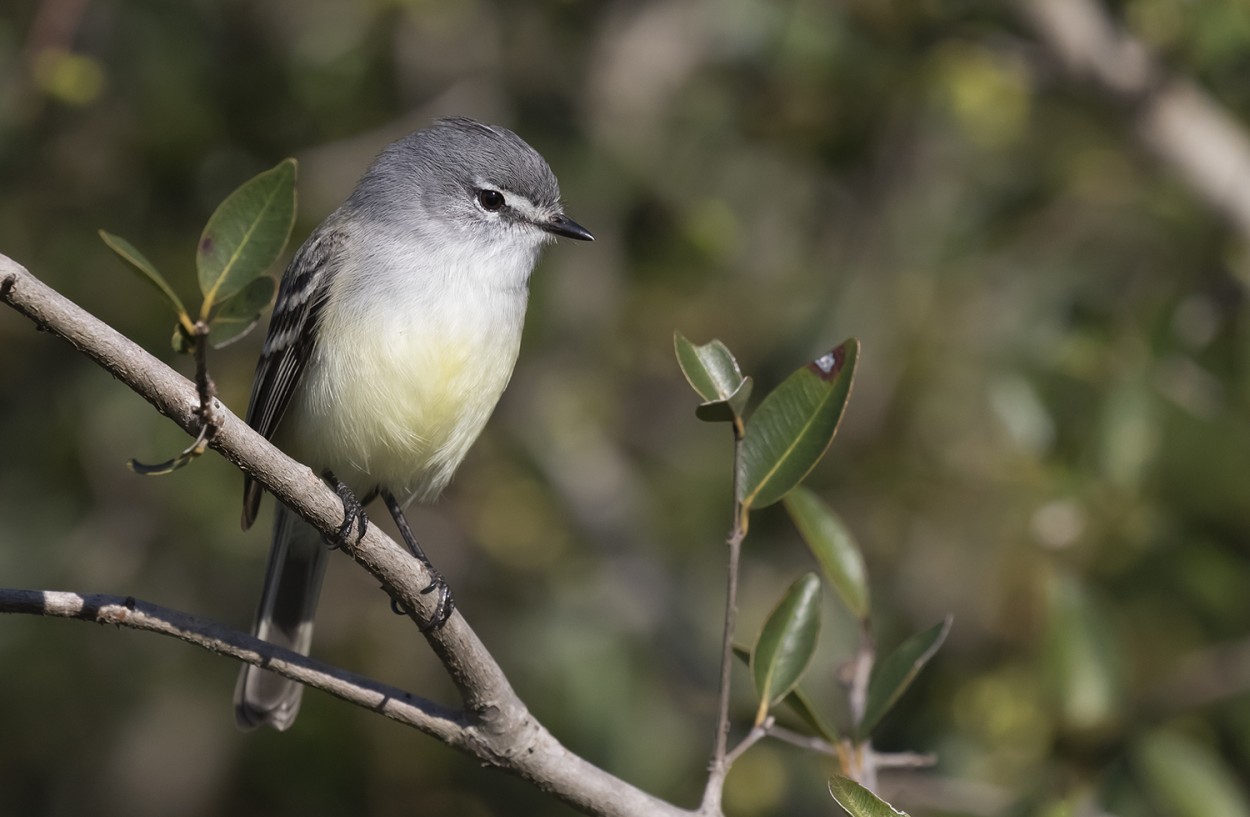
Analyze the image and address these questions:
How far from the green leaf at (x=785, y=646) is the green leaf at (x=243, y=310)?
118 centimetres

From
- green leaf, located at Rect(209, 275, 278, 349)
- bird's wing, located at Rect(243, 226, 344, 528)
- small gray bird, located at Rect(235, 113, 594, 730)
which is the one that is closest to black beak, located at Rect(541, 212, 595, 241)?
small gray bird, located at Rect(235, 113, 594, 730)

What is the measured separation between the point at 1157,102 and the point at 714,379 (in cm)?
329

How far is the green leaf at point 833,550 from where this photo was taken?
3.13 meters

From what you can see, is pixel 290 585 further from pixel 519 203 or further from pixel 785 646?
pixel 785 646

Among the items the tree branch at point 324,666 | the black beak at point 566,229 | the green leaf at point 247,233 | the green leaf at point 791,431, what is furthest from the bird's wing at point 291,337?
the green leaf at point 791,431

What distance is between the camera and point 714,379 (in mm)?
2527

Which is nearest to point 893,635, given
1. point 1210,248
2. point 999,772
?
point 999,772

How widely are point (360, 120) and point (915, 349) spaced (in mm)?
2400

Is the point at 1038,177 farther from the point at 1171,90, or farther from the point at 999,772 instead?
the point at 999,772

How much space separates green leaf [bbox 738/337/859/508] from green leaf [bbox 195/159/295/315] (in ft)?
3.01

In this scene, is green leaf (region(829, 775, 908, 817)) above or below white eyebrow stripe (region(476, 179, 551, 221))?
below

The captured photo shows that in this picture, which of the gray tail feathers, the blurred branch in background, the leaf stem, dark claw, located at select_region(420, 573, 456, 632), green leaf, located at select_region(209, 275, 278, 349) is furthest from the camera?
the blurred branch in background

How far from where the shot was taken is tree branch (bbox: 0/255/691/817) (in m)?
2.30

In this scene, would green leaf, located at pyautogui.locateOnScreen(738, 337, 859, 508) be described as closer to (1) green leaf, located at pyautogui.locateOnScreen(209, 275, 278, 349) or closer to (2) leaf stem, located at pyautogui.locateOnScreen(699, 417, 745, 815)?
(2) leaf stem, located at pyautogui.locateOnScreen(699, 417, 745, 815)
